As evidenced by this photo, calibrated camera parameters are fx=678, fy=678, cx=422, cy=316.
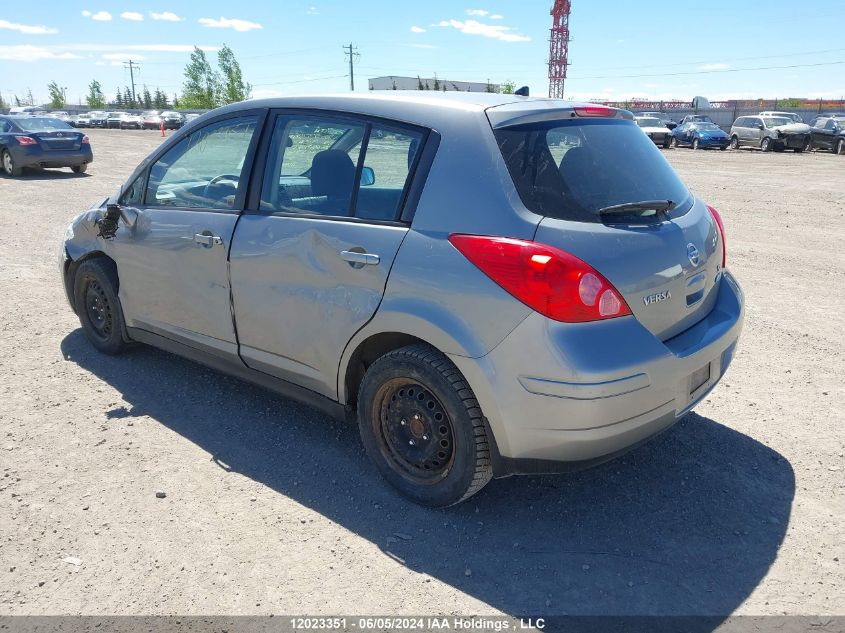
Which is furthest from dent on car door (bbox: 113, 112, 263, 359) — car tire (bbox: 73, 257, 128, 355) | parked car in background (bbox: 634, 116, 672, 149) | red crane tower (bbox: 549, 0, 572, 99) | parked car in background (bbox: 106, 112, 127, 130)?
red crane tower (bbox: 549, 0, 572, 99)

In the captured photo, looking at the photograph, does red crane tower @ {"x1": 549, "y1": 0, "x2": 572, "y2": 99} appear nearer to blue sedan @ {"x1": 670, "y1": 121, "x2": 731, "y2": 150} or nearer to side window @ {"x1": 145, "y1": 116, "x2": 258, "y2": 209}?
blue sedan @ {"x1": 670, "y1": 121, "x2": 731, "y2": 150}

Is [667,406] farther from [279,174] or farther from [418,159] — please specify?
[279,174]

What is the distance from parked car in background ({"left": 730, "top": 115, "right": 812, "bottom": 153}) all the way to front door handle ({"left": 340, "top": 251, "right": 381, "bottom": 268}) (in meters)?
33.9

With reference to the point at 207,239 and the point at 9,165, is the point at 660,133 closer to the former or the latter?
the point at 9,165

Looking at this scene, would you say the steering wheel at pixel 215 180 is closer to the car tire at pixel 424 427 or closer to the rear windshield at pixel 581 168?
the car tire at pixel 424 427

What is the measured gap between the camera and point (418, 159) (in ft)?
10.1

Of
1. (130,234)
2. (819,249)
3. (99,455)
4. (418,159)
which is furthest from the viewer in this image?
(819,249)

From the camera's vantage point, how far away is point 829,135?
30.1 metres

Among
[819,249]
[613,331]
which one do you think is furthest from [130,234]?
[819,249]

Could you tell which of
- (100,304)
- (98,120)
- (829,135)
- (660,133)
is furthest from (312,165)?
(98,120)

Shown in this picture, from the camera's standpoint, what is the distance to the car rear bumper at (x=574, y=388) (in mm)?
2598

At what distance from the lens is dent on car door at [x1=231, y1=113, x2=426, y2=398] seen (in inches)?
123

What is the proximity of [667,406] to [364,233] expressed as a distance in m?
1.54

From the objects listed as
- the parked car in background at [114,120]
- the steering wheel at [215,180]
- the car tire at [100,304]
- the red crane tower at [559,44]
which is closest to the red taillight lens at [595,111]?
the steering wheel at [215,180]
